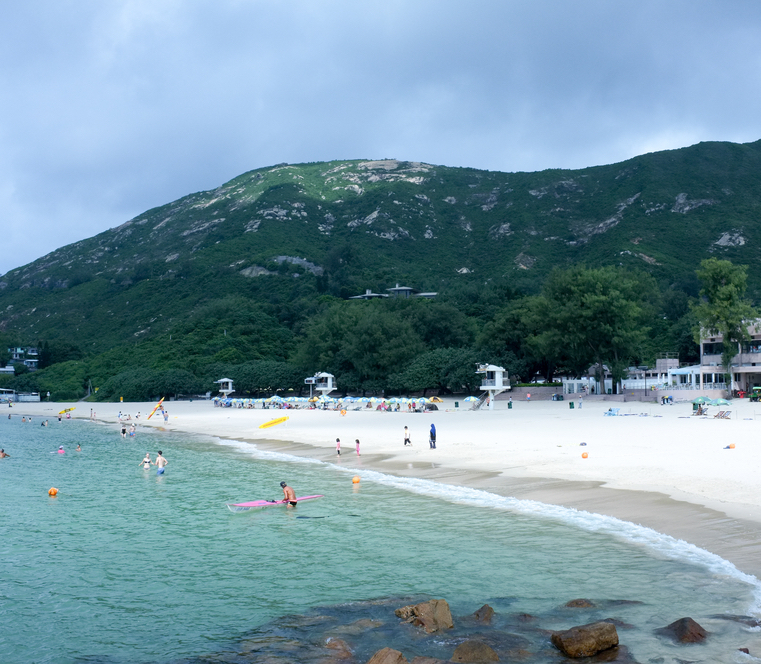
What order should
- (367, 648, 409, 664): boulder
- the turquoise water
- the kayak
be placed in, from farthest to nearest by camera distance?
the kayak
the turquoise water
(367, 648, 409, 664): boulder

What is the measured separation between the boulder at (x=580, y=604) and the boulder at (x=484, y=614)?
1.33 meters

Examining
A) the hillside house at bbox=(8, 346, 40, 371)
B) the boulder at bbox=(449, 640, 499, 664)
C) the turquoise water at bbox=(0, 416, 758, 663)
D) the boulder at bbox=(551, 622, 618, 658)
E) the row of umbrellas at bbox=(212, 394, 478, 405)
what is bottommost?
the turquoise water at bbox=(0, 416, 758, 663)

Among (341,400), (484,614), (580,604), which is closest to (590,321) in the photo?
(341,400)

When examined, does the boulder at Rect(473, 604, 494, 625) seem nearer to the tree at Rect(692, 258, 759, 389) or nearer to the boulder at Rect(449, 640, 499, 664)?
the boulder at Rect(449, 640, 499, 664)

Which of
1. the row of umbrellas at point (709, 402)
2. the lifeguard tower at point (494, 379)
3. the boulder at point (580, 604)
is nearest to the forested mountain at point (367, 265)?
the lifeguard tower at point (494, 379)

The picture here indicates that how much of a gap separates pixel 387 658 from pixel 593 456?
732 inches

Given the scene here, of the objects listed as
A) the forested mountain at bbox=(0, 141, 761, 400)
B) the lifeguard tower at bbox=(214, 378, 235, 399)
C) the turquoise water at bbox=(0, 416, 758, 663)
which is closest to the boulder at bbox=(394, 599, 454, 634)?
the turquoise water at bbox=(0, 416, 758, 663)

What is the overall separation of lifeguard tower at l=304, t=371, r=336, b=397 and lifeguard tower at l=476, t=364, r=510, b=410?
822 inches

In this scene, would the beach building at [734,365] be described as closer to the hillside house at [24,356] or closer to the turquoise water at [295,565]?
the turquoise water at [295,565]

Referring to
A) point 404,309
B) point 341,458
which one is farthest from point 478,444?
point 404,309

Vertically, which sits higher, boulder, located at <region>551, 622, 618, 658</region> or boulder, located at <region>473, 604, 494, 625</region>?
boulder, located at <region>551, 622, 618, 658</region>

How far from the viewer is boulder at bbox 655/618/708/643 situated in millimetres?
8898

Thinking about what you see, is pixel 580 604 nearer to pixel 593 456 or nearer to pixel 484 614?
pixel 484 614

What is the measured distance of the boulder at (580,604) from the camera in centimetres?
1059
